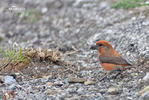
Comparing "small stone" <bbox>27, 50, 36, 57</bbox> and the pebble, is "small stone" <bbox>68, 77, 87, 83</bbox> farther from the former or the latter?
"small stone" <bbox>27, 50, 36, 57</bbox>

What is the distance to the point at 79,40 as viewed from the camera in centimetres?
1034

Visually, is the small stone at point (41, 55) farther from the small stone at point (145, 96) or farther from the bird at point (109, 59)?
the small stone at point (145, 96)

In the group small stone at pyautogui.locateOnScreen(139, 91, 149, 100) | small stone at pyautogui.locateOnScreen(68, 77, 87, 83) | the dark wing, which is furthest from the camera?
the dark wing

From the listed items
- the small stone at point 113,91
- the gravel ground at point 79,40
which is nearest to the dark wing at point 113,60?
the gravel ground at point 79,40

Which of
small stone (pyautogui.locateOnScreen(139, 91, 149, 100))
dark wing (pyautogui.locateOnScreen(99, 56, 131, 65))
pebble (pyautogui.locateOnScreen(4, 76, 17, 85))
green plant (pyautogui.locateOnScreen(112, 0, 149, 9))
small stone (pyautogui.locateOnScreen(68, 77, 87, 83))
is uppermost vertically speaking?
green plant (pyautogui.locateOnScreen(112, 0, 149, 9))

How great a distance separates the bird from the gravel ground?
0.58ft

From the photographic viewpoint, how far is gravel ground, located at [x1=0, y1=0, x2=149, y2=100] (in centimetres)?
624

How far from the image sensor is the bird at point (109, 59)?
7039mm

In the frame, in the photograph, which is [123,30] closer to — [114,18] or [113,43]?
[113,43]

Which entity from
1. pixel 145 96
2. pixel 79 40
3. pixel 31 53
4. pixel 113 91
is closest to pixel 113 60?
pixel 113 91

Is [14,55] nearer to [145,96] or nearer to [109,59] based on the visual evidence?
[109,59]

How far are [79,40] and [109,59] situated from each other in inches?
124

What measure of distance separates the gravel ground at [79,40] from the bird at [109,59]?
0.58 feet

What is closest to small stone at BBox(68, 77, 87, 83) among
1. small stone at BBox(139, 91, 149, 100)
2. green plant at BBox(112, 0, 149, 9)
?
small stone at BBox(139, 91, 149, 100)
